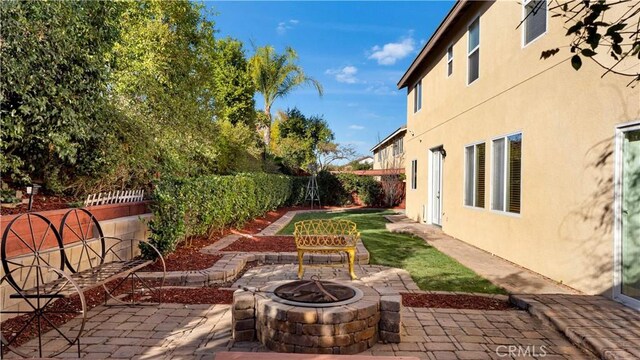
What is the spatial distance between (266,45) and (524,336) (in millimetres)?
23063

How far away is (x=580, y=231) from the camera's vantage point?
16.4 feet

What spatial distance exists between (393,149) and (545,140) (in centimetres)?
1945

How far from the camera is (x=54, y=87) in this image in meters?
4.80

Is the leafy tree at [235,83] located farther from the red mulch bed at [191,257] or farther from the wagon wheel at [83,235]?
the wagon wheel at [83,235]

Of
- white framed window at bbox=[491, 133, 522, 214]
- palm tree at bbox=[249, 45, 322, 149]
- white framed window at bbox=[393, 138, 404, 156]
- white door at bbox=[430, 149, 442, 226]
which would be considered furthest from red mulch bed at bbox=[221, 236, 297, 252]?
white framed window at bbox=[393, 138, 404, 156]

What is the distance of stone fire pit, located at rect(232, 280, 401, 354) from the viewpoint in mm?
3150

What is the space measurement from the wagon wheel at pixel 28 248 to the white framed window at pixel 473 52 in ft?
29.0

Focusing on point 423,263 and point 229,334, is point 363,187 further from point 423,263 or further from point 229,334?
point 229,334

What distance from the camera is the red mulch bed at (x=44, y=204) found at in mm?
4625

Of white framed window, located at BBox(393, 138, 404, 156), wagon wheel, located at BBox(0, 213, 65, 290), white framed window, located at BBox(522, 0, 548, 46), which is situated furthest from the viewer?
white framed window, located at BBox(393, 138, 404, 156)

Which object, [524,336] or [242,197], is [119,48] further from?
[524,336]

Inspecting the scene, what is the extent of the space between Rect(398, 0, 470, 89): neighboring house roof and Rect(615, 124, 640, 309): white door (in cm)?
559

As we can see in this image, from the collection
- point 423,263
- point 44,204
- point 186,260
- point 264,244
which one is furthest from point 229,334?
point 264,244

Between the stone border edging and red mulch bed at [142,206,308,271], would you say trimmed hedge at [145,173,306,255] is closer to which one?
red mulch bed at [142,206,308,271]
